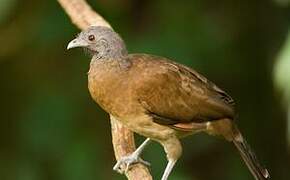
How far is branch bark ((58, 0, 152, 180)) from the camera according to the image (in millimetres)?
5195

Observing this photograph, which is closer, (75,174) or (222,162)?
(75,174)

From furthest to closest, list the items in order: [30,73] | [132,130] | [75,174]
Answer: [30,73] < [75,174] < [132,130]

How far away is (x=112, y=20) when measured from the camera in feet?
21.1

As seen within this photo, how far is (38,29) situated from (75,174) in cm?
85

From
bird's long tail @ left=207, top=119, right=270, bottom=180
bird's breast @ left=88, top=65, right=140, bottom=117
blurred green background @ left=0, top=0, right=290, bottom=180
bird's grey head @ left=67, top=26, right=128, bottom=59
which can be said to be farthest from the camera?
blurred green background @ left=0, top=0, right=290, bottom=180

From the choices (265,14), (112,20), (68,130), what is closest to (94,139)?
(68,130)

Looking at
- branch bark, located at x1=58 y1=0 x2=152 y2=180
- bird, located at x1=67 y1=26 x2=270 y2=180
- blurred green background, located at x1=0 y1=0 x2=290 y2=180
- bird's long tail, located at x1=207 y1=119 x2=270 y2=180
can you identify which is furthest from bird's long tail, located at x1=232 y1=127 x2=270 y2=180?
blurred green background, located at x1=0 y1=0 x2=290 y2=180

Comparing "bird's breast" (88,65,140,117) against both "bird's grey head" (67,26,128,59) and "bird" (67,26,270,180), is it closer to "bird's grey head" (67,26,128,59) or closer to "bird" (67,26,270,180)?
"bird" (67,26,270,180)

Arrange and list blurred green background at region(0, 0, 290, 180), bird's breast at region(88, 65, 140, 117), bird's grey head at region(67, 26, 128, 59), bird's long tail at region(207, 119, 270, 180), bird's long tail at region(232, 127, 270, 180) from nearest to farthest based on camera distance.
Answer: bird's breast at region(88, 65, 140, 117) < bird's grey head at region(67, 26, 128, 59) < bird's long tail at region(207, 119, 270, 180) < bird's long tail at region(232, 127, 270, 180) < blurred green background at region(0, 0, 290, 180)

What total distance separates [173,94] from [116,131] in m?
0.33

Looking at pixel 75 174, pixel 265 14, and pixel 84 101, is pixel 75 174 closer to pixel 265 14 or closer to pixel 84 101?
pixel 84 101

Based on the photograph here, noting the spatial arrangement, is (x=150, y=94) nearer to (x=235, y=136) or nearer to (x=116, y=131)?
(x=116, y=131)

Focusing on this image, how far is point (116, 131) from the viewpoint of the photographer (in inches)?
207

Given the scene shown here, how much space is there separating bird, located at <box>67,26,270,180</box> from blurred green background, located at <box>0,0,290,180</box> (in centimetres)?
101
